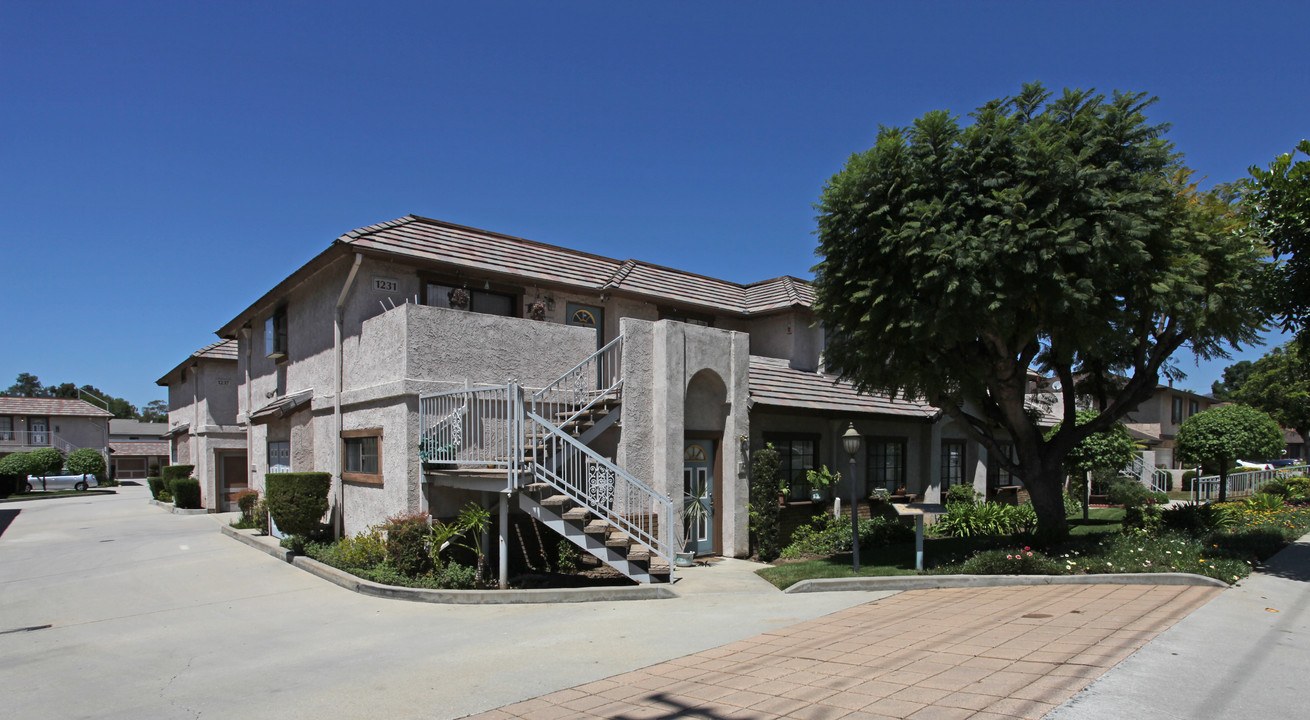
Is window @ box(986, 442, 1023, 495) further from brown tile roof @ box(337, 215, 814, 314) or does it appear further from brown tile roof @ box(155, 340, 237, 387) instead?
brown tile roof @ box(155, 340, 237, 387)

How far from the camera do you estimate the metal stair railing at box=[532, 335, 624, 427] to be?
1308 cm

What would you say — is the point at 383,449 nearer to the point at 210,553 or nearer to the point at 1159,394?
the point at 210,553

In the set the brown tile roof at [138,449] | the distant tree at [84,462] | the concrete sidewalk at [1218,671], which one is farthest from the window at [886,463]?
the brown tile roof at [138,449]

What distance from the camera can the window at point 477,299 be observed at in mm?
13789

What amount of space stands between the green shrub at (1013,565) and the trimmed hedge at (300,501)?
1144 cm

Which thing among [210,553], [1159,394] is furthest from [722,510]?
[1159,394]

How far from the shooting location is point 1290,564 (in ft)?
36.6

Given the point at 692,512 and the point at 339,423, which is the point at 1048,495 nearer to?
the point at 692,512

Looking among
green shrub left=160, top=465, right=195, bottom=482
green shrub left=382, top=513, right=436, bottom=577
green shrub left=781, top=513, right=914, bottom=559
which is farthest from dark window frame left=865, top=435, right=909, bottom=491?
green shrub left=160, top=465, right=195, bottom=482

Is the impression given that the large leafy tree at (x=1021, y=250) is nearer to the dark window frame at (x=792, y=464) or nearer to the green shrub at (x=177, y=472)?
the dark window frame at (x=792, y=464)

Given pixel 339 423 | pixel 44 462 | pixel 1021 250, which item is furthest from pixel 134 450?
pixel 1021 250

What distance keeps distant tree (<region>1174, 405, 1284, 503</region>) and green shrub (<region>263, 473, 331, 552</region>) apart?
24.2m

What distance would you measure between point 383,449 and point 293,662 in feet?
19.0

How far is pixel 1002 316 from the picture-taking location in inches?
415
